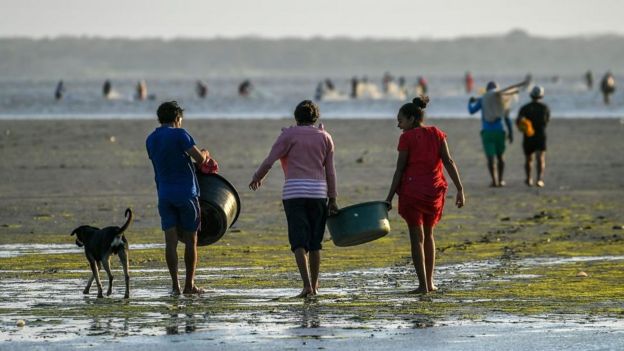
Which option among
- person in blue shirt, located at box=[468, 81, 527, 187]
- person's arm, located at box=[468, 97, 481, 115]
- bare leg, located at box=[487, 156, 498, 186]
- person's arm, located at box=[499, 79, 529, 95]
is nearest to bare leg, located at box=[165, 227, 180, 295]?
person's arm, located at box=[468, 97, 481, 115]

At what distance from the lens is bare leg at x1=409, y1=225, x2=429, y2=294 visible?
11.9m

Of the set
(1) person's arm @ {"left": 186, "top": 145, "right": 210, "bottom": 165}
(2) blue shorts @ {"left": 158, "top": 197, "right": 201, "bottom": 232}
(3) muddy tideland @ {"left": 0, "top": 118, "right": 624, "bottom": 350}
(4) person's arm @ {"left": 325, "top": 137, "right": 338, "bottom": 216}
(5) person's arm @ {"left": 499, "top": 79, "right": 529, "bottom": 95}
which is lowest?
(3) muddy tideland @ {"left": 0, "top": 118, "right": 624, "bottom": 350}

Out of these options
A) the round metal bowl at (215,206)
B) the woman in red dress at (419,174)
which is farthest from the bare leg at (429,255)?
the round metal bowl at (215,206)

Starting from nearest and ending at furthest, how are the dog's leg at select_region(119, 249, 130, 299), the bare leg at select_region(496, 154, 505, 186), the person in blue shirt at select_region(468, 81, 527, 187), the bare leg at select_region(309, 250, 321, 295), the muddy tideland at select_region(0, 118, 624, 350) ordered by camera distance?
the muddy tideland at select_region(0, 118, 624, 350) < the dog's leg at select_region(119, 249, 130, 299) < the bare leg at select_region(309, 250, 321, 295) < the person in blue shirt at select_region(468, 81, 527, 187) < the bare leg at select_region(496, 154, 505, 186)

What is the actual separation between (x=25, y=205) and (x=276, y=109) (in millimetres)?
40304

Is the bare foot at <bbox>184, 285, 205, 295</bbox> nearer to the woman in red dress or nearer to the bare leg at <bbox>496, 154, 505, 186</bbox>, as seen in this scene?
the woman in red dress

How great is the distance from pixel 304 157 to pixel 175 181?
1.05 m

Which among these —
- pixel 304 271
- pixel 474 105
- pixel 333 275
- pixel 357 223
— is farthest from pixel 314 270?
pixel 474 105

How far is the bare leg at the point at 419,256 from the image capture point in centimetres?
1189

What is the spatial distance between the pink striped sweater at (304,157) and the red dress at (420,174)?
0.70 meters

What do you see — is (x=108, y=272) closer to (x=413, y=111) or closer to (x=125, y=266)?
(x=125, y=266)

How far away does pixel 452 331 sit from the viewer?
9.77 m

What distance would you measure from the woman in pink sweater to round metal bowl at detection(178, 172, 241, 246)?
65 cm

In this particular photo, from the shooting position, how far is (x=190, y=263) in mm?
12016
